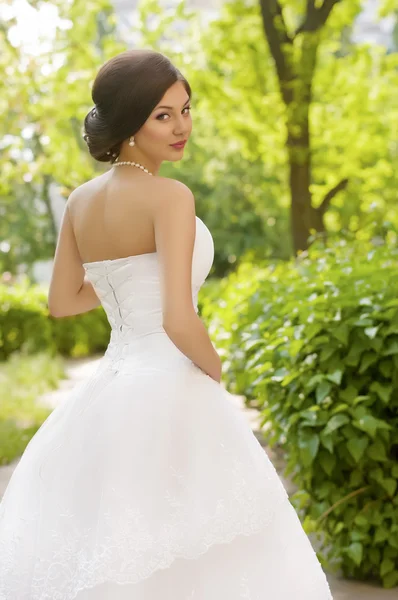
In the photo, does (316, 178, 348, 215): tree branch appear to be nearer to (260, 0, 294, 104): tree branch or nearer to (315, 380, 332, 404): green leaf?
(260, 0, 294, 104): tree branch

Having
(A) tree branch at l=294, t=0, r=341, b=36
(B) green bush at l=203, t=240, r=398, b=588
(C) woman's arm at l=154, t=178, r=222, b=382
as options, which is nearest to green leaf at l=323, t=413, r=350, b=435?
(B) green bush at l=203, t=240, r=398, b=588

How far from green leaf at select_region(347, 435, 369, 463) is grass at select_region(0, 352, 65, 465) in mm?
4868

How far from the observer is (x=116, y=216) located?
269cm

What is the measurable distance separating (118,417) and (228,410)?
14.2 inches

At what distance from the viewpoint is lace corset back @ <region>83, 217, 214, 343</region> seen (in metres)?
2.76

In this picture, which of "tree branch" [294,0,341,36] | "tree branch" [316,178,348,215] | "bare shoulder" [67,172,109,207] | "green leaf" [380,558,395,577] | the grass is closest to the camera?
"bare shoulder" [67,172,109,207]

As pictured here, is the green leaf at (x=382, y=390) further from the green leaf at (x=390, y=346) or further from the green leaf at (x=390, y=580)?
the green leaf at (x=390, y=580)

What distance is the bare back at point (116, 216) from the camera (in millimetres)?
2648

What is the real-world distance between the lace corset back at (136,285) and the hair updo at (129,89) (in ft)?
1.30

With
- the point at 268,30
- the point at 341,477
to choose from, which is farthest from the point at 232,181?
the point at 341,477

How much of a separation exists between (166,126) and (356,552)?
94.9 inches

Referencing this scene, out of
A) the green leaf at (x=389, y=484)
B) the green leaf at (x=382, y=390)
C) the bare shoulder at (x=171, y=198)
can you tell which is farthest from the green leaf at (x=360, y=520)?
the bare shoulder at (x=171, y=198)

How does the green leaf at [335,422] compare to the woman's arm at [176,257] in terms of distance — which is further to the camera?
the green leaf at [335,422]

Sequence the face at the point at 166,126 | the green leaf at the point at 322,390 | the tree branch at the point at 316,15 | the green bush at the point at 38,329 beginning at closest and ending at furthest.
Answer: the face at the point at 166,126 < the green leaf at the point at 322,390 < the tree branch at the point at 316,15 < the green bush at the point at 38,329
